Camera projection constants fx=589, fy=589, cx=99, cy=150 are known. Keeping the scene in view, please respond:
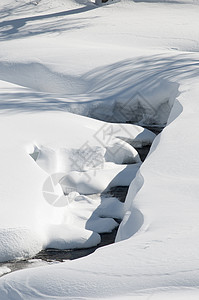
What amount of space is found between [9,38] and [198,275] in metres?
6.41

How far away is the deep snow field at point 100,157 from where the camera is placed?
218 centimetres

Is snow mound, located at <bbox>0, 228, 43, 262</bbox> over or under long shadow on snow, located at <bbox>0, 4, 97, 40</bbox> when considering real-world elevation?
over

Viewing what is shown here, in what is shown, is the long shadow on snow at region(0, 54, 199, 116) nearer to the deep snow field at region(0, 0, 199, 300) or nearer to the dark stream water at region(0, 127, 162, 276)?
the deep snow field at region(0, 0, 199, 300)

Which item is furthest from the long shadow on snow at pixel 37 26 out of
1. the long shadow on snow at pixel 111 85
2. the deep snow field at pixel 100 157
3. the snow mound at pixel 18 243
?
the snow mound at pixel 18 243

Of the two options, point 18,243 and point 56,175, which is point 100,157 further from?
point 18,243

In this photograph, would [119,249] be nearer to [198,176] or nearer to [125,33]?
[198,176]

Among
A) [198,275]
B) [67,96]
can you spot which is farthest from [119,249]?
[67,96]

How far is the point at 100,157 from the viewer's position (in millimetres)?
4352

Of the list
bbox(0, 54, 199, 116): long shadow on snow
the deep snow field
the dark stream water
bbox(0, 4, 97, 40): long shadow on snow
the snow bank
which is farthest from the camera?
bbox(0, 4, 97, 40): long shadow on snow

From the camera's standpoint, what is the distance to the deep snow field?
2180 millimetres

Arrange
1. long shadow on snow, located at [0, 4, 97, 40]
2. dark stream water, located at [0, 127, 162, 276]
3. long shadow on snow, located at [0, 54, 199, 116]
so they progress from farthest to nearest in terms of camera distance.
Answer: long shadow on snow, located at [0, 4, 97, 40]
long shadow on snow, located at [0, 54, 199, 116]
dark stream water, located at [0, 127, 162, 276]

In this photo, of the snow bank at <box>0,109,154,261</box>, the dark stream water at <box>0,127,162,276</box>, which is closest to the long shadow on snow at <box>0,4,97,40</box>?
the snow bank at <box>0,109,154,261</box>

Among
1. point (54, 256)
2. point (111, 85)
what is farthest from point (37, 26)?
point (54, 256)

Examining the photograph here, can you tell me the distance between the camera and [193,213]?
8.81 feet
